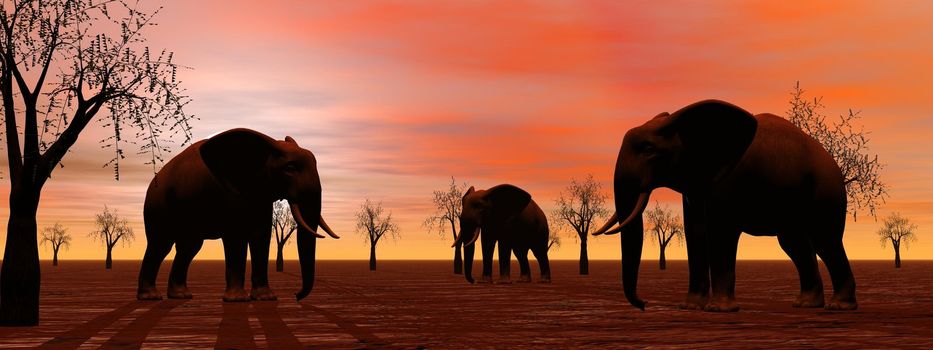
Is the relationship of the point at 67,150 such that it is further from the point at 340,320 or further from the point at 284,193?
the point at 284,193

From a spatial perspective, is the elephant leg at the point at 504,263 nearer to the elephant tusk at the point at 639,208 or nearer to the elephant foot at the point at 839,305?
the elephant foot at the point at 839,305

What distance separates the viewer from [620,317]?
19016 mm

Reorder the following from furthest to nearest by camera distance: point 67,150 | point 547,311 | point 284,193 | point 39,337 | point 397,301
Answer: point 397,301
point 284,193
point 547,311
point 67,150
point 39,337

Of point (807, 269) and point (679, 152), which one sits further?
point (807, 269)

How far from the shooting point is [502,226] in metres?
38.2

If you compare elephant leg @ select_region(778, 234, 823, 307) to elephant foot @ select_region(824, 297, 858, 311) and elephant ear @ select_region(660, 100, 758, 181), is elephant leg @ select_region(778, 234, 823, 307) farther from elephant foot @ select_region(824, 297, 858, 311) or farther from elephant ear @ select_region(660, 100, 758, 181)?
elephant ear @ select_region(660, 100, 758, 181)

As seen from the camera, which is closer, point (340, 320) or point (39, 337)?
point (39, 337)

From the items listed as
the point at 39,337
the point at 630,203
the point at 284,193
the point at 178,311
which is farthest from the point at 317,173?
the point at 39,337

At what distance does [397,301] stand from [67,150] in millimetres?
10587

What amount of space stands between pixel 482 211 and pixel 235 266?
14227 millimetres

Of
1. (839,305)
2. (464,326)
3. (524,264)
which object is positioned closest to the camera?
(464,326)

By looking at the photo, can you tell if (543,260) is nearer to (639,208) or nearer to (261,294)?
(261,294)

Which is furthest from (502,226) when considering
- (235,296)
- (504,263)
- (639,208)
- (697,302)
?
(639,208)

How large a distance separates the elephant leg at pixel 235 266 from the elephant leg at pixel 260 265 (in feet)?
0.88
